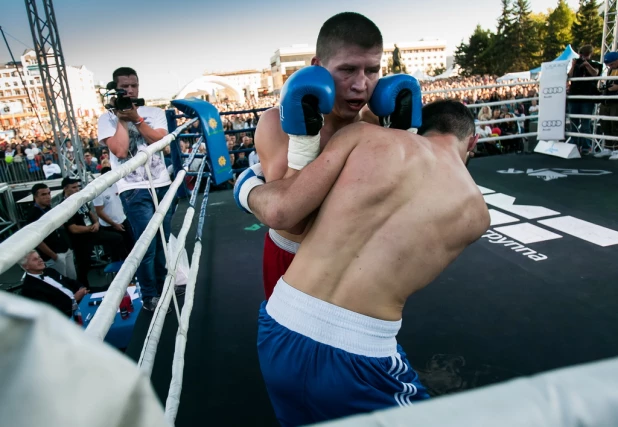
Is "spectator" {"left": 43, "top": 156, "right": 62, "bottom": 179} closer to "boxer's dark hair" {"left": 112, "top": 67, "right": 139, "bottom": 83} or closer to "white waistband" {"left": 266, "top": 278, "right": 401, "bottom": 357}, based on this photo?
"boxer's dark hair" {"left": 112, "top": 67, "right": 139, "bottom": 83}

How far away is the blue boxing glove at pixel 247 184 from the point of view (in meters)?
1.28

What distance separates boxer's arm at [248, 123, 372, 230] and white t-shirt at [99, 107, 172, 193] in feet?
4.57

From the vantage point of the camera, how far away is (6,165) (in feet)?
27.2

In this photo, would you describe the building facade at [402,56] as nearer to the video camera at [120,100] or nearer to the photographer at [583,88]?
the photographer at [583,88]

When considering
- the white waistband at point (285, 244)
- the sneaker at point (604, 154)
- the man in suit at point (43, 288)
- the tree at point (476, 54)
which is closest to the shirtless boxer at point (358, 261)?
the white waistband at point (285, 244)

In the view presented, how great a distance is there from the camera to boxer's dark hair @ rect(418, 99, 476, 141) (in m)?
1.25

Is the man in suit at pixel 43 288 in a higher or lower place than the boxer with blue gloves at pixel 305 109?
lower

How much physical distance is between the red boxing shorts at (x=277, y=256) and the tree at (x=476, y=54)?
36038 mm

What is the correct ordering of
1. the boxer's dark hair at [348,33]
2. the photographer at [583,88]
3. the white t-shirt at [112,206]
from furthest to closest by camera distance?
the photographer at [583,88]
the white t-shirt at [112,206]
the boxer's dark hair at [348,33]

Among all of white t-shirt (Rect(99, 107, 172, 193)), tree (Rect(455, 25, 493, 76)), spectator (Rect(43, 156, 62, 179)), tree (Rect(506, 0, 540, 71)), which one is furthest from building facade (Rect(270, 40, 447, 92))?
white t-shirt (Rect(99, 107, 172, 193))

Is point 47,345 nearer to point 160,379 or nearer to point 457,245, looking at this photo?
point 457,245

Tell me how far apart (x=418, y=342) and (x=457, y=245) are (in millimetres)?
882

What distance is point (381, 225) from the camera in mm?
1027

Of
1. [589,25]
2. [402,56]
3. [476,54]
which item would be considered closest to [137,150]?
[589,25]
